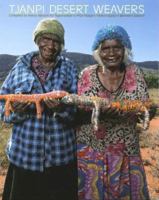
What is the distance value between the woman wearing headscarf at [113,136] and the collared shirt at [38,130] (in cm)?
14

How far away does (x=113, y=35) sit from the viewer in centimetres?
316

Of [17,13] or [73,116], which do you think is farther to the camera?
[17,13]

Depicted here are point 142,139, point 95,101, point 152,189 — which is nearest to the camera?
point 95,101

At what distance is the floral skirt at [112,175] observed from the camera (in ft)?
10.6

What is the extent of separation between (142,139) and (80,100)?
295 inches

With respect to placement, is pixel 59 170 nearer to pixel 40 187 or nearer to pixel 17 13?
pixel 40 187

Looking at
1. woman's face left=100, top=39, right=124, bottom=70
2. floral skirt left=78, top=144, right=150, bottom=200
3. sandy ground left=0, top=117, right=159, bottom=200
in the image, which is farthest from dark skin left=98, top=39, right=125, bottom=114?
sandy ground left=0, top=117, right=159, bottom=200

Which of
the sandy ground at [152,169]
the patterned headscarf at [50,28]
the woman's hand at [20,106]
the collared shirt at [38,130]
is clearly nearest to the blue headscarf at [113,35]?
the patterned headscarf at [50,28]

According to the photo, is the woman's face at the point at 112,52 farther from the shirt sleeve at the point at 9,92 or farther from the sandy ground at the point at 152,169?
the sandy ground at the point at 152,169

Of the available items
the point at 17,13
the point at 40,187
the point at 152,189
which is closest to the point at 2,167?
the point at 152,189

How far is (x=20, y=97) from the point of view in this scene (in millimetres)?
3189

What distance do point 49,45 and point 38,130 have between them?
63cm

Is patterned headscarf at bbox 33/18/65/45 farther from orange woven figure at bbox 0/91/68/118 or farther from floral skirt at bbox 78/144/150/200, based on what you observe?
floral skirt at bbox 78/144/150/200

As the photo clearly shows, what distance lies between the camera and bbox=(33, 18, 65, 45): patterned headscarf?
329 centimetres
